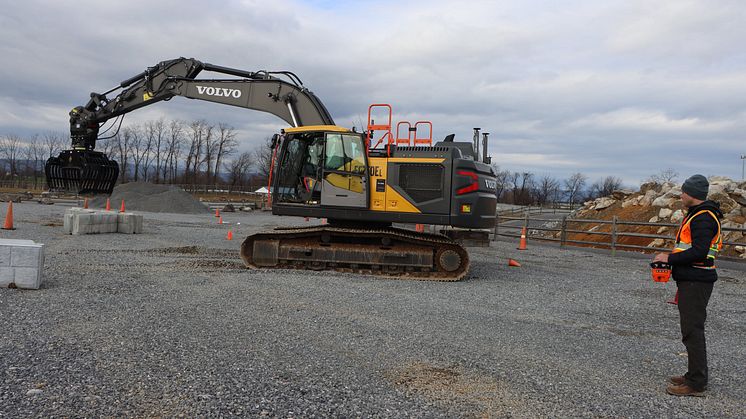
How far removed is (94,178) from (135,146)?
265 ft

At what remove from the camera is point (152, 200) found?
34562 mm

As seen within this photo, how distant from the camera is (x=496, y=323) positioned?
6.97 meters

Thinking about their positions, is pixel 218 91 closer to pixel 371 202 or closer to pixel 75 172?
pixel 75 172

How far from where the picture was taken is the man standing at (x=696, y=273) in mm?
4523

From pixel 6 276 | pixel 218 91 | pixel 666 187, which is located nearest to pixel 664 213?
pixel 666 187

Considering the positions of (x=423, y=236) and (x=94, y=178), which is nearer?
(x=423, y=236)

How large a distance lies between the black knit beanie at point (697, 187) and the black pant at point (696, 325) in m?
0.79

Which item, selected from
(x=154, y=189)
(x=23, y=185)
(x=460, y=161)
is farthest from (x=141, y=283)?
(x=23, y=185)

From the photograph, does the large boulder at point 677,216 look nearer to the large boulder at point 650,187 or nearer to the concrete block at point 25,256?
the large boulder at point 650,187

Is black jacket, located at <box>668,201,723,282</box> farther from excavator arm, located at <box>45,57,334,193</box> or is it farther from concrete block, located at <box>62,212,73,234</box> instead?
concrete block, located at <box>62,212,73,234</box>

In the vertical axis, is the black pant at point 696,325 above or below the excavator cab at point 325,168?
below

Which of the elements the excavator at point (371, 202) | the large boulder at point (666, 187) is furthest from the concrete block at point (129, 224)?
the large boulder at point (666, 187)

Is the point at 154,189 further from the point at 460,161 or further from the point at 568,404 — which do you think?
the point at 568,404

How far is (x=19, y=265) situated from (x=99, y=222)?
928 cm
